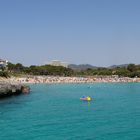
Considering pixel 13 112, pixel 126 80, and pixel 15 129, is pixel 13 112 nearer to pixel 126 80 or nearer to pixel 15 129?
pixel 15 129

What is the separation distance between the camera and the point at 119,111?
51625 millimetres

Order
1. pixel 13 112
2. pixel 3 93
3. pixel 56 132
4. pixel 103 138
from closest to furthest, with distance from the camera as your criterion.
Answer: pixel 103 138, pixel 56 132, pixel 13 112, pixel 3 93

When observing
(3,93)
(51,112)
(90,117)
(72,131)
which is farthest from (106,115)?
(3,93)

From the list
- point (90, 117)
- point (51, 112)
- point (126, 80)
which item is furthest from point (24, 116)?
point (126, 80)

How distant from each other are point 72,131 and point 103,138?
4356 millimetres

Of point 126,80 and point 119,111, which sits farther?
point 126,80

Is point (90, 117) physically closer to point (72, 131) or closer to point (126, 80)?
point (72, 131)

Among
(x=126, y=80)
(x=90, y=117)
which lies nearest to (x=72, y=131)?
(x=90, y=117)

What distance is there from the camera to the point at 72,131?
1391 inches

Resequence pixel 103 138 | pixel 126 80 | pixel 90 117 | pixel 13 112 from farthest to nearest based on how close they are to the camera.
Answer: pixel 126 80 < pixel 13 112 < pixel 90 117 < pixel 103 138

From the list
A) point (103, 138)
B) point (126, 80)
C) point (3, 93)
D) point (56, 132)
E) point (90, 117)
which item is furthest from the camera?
point (126, 80)

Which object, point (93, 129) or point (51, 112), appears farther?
point (51, 112)

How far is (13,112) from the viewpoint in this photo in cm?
5038

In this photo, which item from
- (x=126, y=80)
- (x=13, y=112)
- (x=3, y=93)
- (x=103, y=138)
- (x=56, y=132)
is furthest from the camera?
(x=126, y=80)
